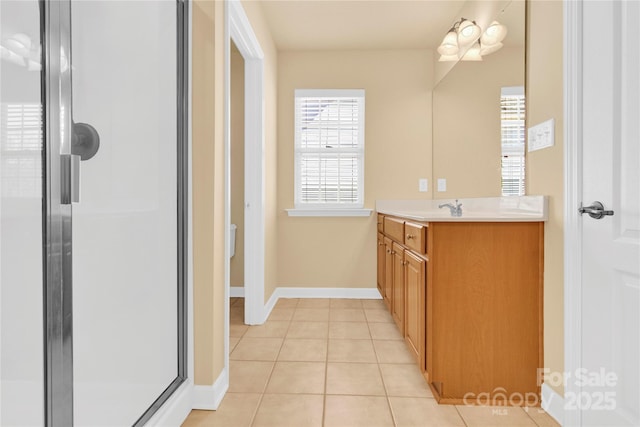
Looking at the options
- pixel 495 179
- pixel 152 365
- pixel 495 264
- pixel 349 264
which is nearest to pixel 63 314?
pixel 152 365

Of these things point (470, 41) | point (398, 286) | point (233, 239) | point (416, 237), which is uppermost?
point (470, 41)

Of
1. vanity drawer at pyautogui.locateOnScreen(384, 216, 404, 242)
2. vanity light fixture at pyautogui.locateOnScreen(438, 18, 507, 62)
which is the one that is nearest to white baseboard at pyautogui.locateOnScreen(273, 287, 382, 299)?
vanity drawer at pyautogui.locateOnScreen(384, 216, 404, 242)

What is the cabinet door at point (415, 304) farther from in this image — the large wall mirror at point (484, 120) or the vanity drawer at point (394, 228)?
the large wall mirror at point (484, 120)

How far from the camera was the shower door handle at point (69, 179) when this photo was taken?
2.90ft

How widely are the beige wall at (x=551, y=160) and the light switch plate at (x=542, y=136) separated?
0.07 feet

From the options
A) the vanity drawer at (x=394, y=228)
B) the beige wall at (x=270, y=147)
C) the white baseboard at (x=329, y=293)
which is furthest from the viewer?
the white baseboard at (x=329, y=293)

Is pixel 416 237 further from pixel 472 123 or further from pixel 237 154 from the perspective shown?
pixel 237 154

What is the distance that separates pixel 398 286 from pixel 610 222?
4.24 ft

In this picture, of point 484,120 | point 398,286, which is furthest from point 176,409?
point 484,120

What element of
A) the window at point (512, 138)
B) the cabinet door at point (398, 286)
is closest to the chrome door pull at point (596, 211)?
the window at point (512, 138)

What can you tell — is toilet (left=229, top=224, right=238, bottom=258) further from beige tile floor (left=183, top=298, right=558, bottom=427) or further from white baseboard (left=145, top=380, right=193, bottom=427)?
white baseboard (left=145, top=380, right=193, bottom=427)

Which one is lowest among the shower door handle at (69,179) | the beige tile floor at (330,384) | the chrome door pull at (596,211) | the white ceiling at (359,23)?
the beige tile floor at (330,384)

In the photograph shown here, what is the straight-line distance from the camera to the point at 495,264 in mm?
1662

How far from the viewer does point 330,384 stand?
183 centimetres
